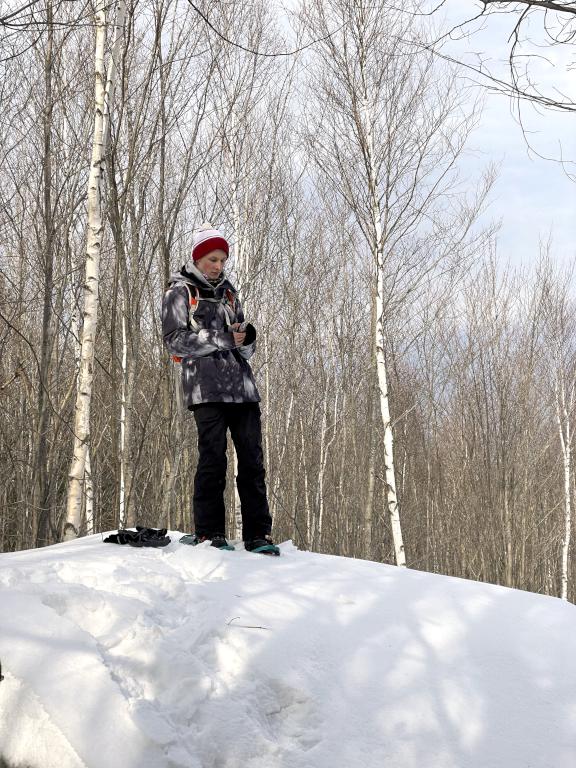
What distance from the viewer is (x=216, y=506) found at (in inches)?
136

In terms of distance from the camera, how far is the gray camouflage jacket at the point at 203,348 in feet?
11.0

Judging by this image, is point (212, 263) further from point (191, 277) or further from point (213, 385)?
point (213, 385)

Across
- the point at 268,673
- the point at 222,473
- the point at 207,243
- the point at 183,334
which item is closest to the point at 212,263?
the point at 207,243

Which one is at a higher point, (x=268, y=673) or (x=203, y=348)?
(x=203, y=348)

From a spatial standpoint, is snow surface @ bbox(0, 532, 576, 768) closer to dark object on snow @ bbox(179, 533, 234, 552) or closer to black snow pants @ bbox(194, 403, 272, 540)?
dark object on snow @ bbox(179, 533, 234, 552)

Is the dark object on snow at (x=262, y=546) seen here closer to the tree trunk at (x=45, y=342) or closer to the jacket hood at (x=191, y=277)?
the jacket hood at (x=191, y=277)

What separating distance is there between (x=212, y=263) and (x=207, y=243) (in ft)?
0.35

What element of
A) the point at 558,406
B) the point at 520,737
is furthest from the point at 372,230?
the point at 558,406

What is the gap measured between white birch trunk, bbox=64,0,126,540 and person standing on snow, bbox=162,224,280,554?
4.49 feet

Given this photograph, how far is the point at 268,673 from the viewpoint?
6.13 feet

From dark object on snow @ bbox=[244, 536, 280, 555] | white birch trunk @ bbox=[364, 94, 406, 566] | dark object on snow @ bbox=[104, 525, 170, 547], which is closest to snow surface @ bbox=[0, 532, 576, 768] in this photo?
dark object on snow @ bbox=[104, 525, 170, 547]

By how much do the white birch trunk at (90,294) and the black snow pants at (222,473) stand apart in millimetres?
1422

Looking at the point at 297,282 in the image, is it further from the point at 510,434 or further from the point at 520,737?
the point at 520,737

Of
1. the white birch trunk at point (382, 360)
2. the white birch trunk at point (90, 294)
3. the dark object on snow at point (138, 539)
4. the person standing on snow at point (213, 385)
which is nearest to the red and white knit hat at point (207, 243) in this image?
the person standing on snow at point (213, 385)
